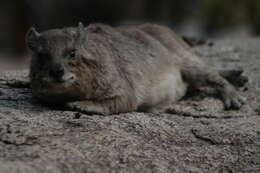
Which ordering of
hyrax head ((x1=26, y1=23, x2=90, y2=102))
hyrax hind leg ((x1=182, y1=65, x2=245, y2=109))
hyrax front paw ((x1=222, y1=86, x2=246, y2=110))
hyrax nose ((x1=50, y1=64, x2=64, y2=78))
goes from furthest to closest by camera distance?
hyrax hind leg ((x1=182, y1=65, x2=245, y2=109)), hyrax front paw ((x1=222, y1=86, x2=246, y2=110)), hyrax head ((x1=26, y1=23, x2=90, y2=102)), hyrax nose ((x1=50, y1=64, x2=64, y2=78))

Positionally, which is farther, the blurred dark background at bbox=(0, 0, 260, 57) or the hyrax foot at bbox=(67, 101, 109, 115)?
the blurred dark background at bbox=(0, 0, 260, 57)

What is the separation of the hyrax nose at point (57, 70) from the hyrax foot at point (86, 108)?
1.53ft

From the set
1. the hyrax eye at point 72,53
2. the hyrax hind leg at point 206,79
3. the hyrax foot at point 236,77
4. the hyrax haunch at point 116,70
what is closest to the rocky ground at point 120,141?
the hyrax haunch at point 116,70

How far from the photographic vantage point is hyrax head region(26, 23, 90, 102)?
21.9 ft

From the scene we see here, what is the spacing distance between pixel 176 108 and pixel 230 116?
777 mm

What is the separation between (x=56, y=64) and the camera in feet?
21.7

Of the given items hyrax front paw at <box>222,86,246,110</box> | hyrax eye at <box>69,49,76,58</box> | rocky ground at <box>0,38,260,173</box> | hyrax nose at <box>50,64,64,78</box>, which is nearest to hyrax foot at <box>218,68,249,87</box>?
hyrax front paw at <box>222,86,246,110</box>

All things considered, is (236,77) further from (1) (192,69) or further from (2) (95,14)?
(2) (95,14)

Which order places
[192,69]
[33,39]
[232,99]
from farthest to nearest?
[192,69]
[232,99]
[33,39]

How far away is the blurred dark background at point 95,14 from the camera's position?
24672 mm

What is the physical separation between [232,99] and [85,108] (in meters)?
2.65

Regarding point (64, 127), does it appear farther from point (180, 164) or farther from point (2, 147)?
point (180, 164)

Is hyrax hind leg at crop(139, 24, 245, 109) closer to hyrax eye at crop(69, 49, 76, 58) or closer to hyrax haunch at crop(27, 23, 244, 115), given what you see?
hyrax haunch at crop(27, 23, 244, 115)

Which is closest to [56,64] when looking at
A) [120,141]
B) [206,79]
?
[120,141]
